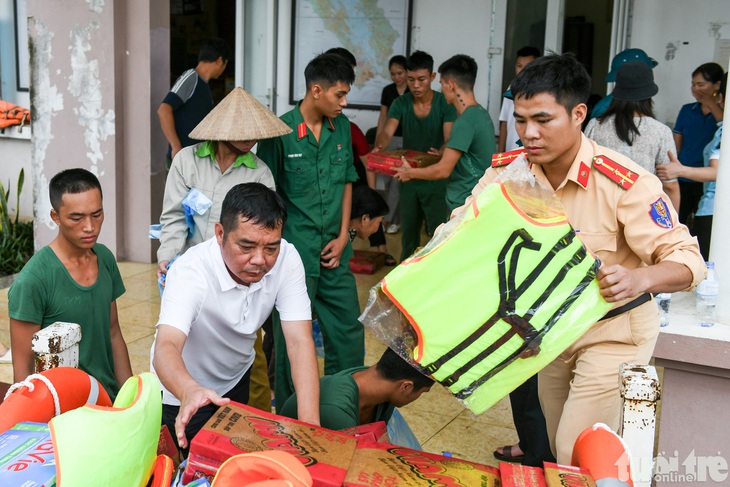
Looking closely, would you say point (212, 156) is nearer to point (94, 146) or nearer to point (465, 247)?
point (465, 247)


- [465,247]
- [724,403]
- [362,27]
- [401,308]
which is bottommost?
[724,403]

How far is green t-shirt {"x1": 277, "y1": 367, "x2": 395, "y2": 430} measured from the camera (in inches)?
97.2

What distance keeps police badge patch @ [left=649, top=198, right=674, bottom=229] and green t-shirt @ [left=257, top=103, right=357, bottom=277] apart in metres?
1.97

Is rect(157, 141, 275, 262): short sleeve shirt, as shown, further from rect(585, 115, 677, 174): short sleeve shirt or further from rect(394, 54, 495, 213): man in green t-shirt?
rect(585, 115, 677, 174): short sleeve shirt

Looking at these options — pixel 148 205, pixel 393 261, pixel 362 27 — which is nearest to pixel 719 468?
pixel 393 261

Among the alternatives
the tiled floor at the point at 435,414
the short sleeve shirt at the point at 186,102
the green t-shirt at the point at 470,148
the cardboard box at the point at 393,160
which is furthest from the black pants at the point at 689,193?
the short sleeve shirt at the point at 186,102

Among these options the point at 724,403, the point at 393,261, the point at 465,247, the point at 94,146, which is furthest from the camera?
the point at 393,261

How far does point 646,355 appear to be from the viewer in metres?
2.50

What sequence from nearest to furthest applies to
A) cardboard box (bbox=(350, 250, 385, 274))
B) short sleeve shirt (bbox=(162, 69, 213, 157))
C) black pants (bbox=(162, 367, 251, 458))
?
black pants (bbox=(162, 367, 251, 458)) → short sleeve shirt (bbox=(162, 69, 213, 157)) → cardboard box (bbox=(350, 250, 385, 274))

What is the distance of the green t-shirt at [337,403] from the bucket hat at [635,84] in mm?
2257

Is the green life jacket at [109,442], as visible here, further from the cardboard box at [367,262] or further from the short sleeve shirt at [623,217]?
the cardboard box at [367,262]

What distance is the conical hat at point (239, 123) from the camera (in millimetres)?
3654

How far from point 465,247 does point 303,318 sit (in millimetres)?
945

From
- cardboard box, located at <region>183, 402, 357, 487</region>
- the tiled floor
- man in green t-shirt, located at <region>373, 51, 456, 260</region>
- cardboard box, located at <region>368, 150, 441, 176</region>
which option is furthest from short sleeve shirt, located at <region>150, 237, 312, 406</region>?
man in green t-shirt, located at <region>373, 51, 456, 260</region>
